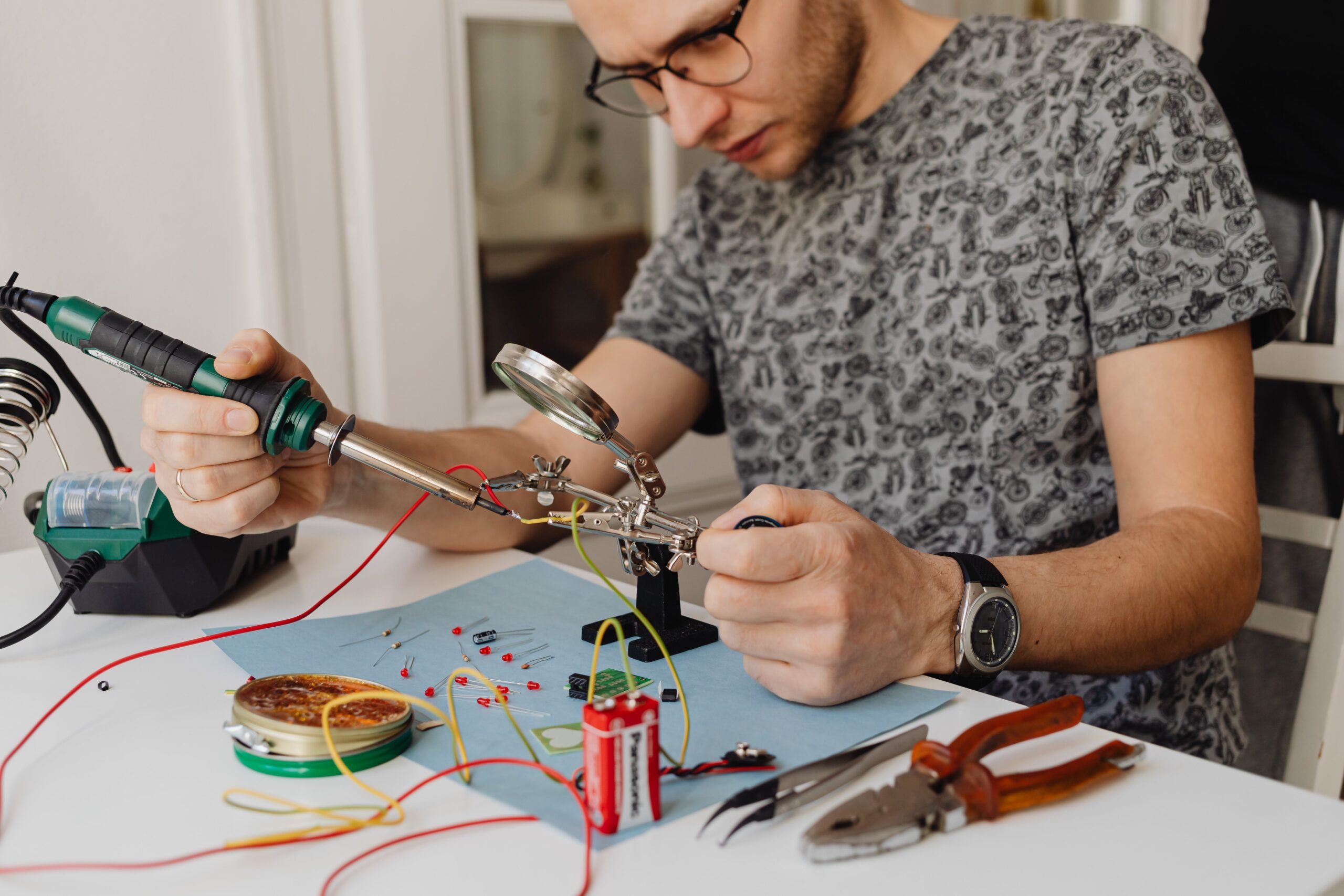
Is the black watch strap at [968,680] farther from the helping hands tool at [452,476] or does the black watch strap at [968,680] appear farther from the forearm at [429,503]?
the forearm at [429,503]

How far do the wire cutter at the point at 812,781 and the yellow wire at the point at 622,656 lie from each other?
14 centimetres

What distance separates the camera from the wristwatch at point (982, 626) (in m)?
0.78

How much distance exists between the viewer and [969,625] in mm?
784

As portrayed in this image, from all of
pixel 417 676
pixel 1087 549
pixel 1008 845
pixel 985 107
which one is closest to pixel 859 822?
pixel 1008 845

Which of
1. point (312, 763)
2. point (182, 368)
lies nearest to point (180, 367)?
point (182, 368)

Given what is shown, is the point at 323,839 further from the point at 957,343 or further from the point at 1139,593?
the point at 957,343

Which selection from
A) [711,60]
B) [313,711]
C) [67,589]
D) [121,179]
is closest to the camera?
[313,711]

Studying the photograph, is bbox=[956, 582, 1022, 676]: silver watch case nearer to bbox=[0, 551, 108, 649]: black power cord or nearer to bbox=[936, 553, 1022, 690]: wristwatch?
bbox=[936, 553, 1022, 690]: wristwatch

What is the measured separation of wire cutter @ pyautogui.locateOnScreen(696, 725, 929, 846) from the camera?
1.81 ft

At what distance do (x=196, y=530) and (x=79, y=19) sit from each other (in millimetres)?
801

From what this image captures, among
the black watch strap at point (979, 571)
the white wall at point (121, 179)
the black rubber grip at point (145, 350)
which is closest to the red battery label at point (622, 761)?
the black watch strap at point (979, 571)

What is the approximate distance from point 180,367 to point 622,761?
49 centimetres

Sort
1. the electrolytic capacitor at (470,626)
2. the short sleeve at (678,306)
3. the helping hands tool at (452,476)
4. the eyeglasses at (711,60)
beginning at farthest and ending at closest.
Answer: the short sleeve at (678,306), the eyeglasses at (711,60), the electrolytic capacitor at (470,626), the helping hands tool at (452,476)

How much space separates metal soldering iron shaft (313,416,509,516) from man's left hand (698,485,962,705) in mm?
192
